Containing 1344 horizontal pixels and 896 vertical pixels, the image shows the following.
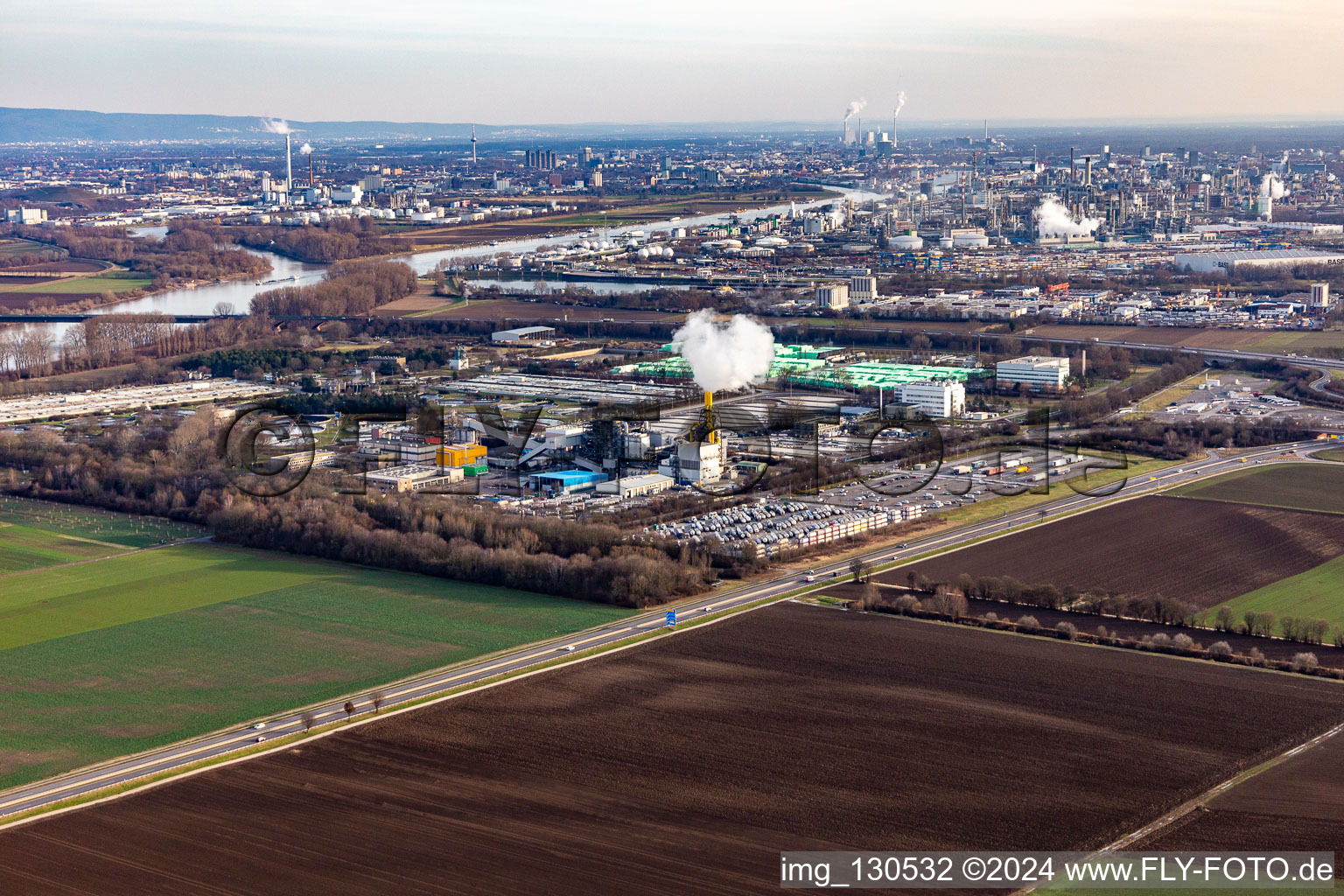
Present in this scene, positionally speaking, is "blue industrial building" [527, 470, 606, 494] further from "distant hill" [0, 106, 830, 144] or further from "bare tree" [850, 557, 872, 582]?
"distant hill" [0, 106, 830, 144]

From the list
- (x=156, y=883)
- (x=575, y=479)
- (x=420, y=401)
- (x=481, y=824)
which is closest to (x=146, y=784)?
(x=156, y=883)

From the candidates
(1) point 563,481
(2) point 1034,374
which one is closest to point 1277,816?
(1) point 563,481

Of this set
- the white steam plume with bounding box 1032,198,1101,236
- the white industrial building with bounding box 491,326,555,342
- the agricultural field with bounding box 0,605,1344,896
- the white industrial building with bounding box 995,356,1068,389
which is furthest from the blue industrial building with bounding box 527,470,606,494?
the white steam plume with bounding box 1032,198,1101,236

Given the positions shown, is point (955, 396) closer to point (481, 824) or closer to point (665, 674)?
point (665, 674)

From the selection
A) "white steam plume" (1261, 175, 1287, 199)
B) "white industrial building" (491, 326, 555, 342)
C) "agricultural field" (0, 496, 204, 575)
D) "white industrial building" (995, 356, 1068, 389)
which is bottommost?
"agricultural field" (0, 496, 204, 575)

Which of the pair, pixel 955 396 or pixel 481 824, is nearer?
pixel 481 824
